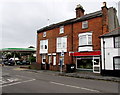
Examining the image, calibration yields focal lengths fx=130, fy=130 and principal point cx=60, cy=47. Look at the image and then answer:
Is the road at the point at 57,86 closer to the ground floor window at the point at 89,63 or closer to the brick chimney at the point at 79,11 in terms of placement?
the ground floor window at the point at 89,63

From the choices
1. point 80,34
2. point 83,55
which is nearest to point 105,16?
point 80,34

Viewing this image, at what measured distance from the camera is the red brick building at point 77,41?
61.6 ft

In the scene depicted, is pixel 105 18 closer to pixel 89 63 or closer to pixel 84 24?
pixel 84 24

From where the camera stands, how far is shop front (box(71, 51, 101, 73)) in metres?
18.6

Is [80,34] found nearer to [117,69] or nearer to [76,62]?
[76,62]

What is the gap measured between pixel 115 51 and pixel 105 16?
Result: 5.45 meters

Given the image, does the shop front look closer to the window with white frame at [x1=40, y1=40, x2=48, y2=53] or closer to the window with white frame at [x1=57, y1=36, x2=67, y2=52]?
the window with white frame at [x1=57, y1=36, x2=67, y2=52]

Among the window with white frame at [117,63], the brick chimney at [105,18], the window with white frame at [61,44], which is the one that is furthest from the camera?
the window with white frame at [61,44]

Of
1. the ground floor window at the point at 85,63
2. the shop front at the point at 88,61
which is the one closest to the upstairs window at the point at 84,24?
the shop front at the point at 88,61

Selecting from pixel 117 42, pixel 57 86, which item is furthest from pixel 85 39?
pixel 57 86

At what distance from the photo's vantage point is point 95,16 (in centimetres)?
1933

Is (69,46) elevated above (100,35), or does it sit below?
below

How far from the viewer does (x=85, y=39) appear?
65.6ft

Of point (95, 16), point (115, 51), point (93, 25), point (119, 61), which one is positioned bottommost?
point (119, 61)
